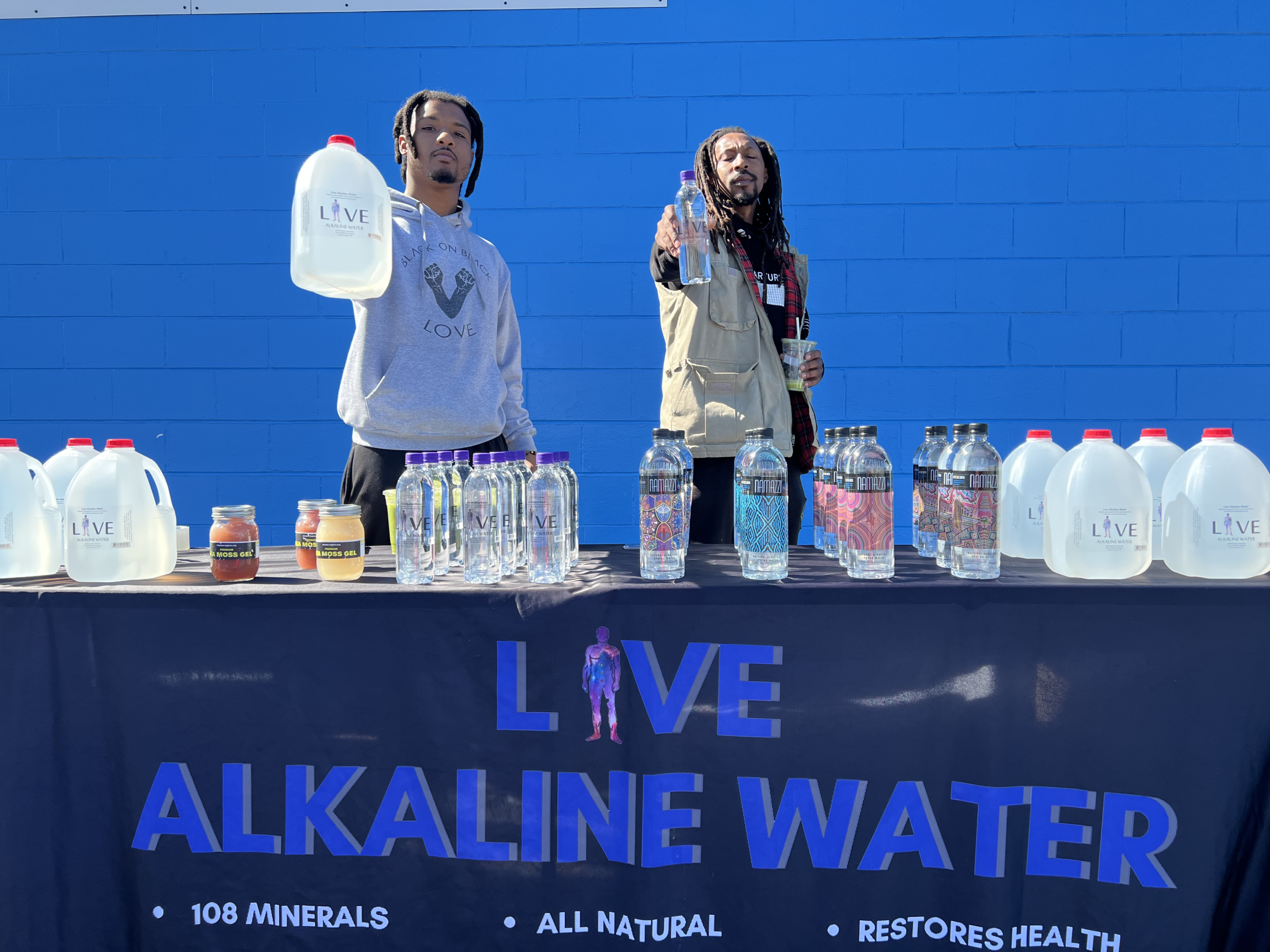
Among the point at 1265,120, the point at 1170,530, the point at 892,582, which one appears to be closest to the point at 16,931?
the point at 892,582

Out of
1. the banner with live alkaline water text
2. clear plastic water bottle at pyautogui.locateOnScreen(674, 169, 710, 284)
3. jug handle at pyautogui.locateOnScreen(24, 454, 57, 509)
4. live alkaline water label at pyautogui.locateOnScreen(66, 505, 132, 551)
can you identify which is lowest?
the banner with live alkaline water text

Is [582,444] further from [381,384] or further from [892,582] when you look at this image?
[892,582]

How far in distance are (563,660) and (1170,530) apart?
3.50 ft

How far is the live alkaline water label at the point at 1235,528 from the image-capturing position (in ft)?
4.50

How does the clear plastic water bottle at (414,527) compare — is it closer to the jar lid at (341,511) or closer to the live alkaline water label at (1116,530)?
the jar lid at (341,511)

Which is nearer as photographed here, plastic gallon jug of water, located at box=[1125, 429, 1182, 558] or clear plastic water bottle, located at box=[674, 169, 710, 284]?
plastic gallon jug of water, located at box=[1125, 429, 1182, 558]

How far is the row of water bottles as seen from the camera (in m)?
1.43

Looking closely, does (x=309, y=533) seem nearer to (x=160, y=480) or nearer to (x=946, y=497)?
(x=160, y=480)

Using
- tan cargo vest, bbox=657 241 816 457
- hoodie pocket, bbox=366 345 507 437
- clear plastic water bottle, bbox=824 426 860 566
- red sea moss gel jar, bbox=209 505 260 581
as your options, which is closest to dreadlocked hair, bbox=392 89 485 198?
hoodie pocket, bbox=366 345 507 437

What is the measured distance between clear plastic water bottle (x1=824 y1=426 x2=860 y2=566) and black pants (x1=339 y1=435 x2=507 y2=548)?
32.7 inches

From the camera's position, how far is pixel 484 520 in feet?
4.70

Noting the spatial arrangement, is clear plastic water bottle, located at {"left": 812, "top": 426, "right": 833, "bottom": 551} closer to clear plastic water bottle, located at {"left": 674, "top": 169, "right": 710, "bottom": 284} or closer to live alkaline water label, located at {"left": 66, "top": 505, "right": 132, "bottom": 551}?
clear plastic water bottle, located at {"left": 674, "top": 169, "right": 710, "bottom": 284}

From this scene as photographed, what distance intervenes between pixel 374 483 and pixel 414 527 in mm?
583

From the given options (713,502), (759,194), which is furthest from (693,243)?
(713,502)
